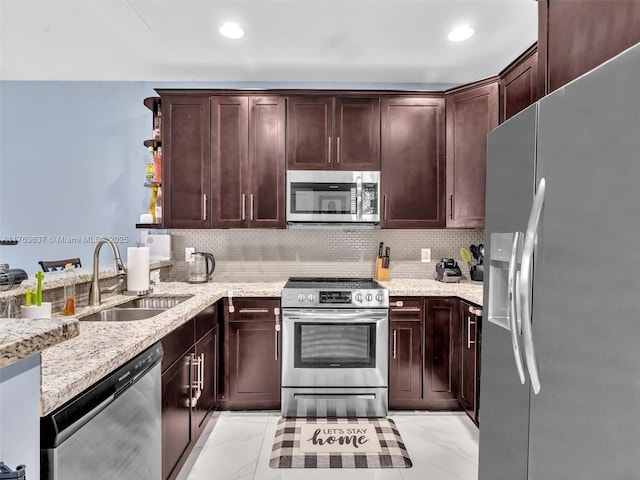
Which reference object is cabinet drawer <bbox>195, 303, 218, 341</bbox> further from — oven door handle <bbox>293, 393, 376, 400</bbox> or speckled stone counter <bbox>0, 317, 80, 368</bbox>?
speckled stone counter <bbox>0, 317, 80, 368</bbox>

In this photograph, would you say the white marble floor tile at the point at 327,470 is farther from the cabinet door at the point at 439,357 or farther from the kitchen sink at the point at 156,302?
the kitchen sink at the point at 156,302

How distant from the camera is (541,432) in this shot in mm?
947

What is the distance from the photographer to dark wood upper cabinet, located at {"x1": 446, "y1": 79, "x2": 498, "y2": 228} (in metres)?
2.81

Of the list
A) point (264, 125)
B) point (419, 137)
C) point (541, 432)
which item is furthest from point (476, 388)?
point (264, 125)

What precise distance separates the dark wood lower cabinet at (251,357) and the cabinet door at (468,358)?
A: 1314mm

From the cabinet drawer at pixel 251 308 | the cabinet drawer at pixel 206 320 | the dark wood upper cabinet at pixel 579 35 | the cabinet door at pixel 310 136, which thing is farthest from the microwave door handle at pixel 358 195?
the dark wood upper cabinet at pixel 579 35

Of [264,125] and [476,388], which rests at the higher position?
[264,125]

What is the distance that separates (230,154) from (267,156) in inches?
11.7

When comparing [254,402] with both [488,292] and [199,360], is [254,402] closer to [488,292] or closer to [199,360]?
[199,360]

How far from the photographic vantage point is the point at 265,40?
275 cm

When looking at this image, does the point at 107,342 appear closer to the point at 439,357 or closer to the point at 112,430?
the point at 112,430

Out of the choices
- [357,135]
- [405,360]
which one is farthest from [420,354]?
[357,135]

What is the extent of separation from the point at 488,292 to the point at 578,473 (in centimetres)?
60

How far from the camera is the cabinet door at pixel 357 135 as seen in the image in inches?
119
